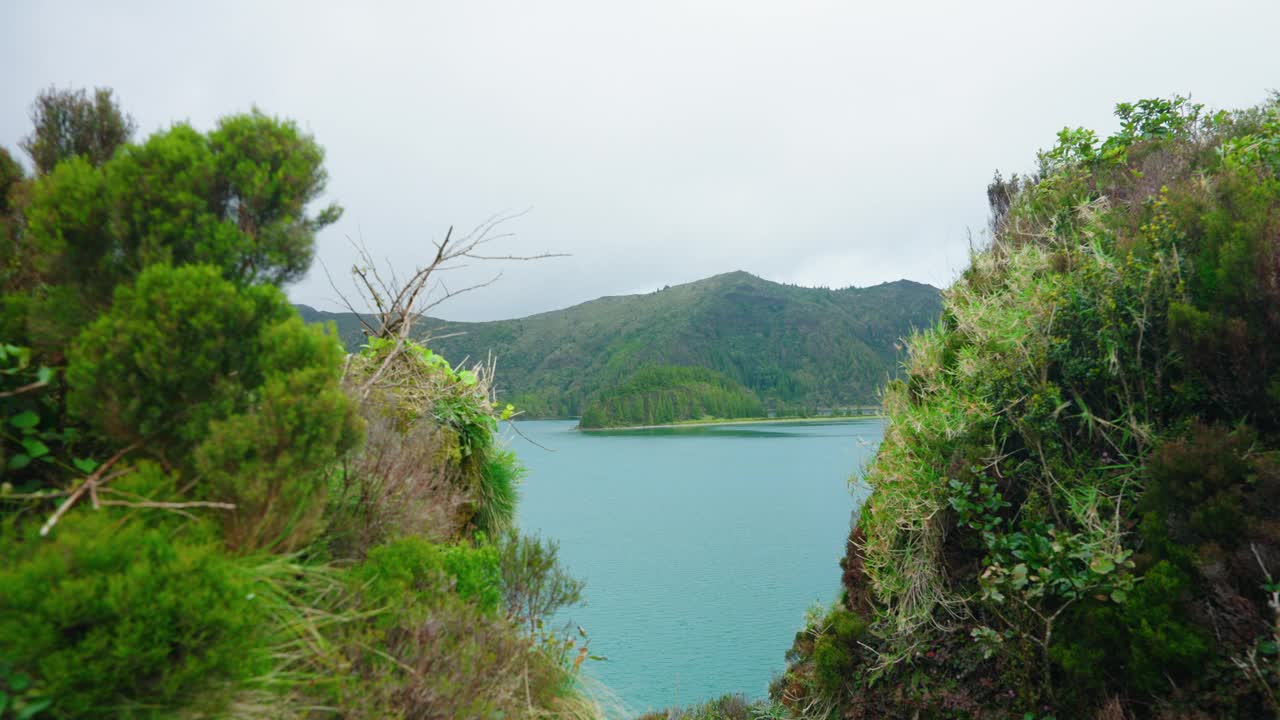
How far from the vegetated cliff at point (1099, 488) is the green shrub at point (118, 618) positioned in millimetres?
4008

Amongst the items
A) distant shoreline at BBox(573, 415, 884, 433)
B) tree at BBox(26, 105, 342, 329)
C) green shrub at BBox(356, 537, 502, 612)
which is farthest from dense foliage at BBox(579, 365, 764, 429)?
tree at BBox(26, 105, 342, 329)

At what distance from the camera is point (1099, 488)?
13.3 feet

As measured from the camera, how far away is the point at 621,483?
4497 centimetres

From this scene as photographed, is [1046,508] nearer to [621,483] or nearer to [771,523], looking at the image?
[771,523]

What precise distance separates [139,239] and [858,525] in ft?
20.3

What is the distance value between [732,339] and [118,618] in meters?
142

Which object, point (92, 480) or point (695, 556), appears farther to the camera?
point (695, 556)

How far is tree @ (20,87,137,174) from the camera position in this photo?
2.54 meters

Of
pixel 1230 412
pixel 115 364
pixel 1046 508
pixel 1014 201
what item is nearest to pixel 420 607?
pixel 115 364

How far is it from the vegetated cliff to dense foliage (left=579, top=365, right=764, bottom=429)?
83.3 meters

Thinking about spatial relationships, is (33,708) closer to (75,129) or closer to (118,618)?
(118,618)

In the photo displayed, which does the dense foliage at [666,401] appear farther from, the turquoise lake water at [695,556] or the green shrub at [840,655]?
the green shrub at [840,655]

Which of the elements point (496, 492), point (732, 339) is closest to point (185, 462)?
point (496, 492)

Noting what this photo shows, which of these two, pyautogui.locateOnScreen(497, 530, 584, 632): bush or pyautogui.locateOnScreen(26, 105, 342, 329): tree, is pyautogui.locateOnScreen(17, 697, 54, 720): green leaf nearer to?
pyautogui.locateOnScreen(26, 105, 342, 329): tree
